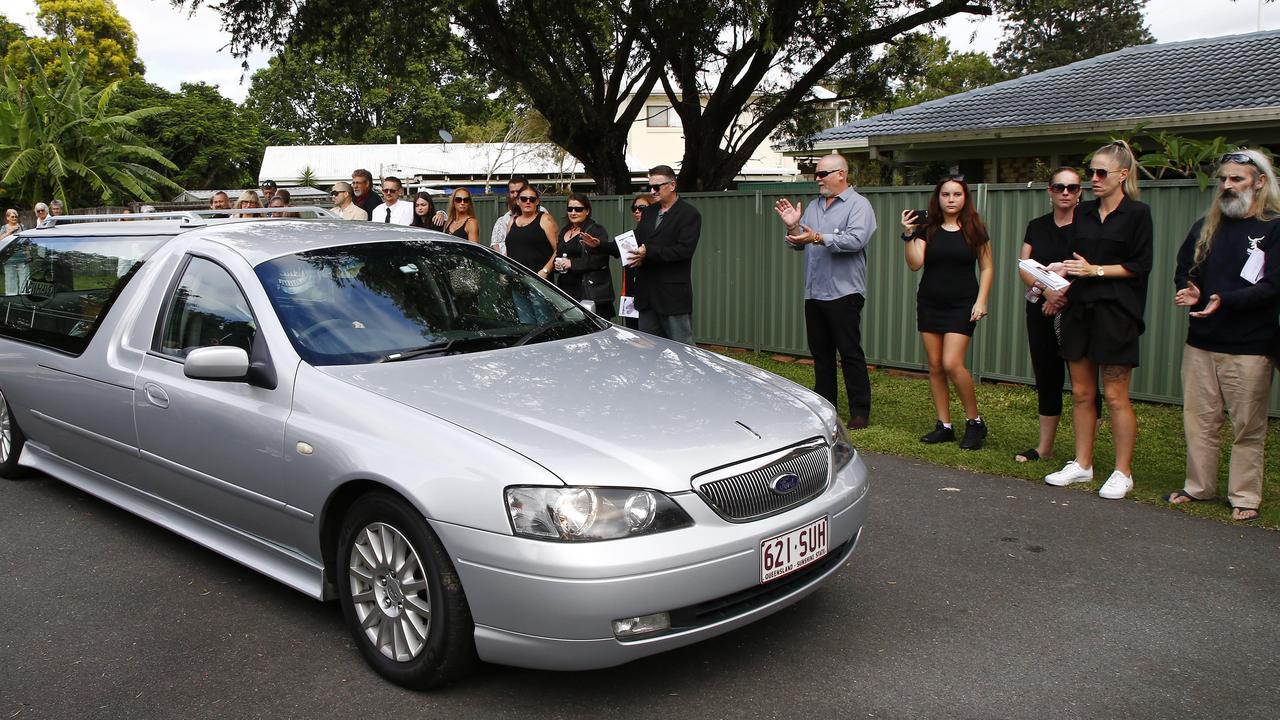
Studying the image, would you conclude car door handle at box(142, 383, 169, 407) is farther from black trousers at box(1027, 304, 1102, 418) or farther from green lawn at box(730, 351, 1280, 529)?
black trousers at box(1027, 304, 1102, 418)

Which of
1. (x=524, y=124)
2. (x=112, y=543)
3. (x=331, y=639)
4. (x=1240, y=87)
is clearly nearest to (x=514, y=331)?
(x=331, y=639)

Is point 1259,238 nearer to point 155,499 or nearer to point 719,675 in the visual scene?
point 719,675

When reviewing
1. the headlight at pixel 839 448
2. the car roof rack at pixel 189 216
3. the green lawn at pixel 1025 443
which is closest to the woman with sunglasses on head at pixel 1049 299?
the green lawn at pixel 1025 443

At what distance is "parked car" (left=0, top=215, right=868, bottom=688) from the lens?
3.23 m

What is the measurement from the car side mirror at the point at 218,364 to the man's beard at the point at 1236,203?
4.62 meters

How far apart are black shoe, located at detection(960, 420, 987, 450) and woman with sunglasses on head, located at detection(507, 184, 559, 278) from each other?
3750mm

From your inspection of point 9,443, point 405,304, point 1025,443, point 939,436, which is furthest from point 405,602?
point 1025,443

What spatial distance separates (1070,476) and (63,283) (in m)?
5.70

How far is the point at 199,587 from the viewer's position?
4590mm

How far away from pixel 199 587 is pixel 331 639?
36.3 inches

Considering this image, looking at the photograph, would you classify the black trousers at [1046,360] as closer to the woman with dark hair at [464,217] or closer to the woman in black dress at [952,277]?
the woman in black dress at [952,277]

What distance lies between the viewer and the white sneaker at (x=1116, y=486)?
570cm

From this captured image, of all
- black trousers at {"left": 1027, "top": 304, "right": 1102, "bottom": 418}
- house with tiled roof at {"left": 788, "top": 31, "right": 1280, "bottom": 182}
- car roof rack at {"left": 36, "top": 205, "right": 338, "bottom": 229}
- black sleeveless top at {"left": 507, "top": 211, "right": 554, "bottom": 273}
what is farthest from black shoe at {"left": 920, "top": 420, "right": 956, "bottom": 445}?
house with tiled roof at {"left": 788, "top": 31, "right": 1280, "bottom": 182}

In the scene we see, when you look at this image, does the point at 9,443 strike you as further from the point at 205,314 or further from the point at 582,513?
the point at 582,513
